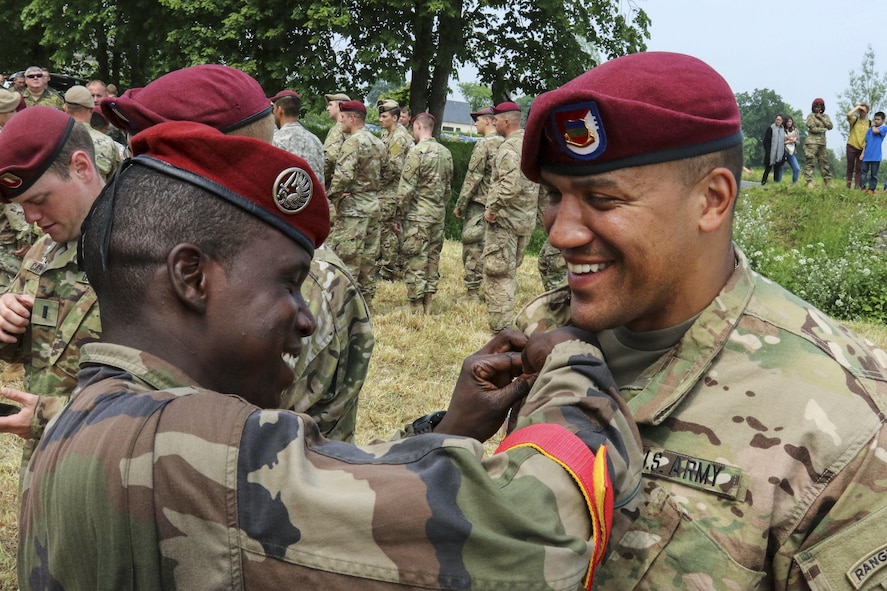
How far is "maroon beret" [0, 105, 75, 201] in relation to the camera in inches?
120

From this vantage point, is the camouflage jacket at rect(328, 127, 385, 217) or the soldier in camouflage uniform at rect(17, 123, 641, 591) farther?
the camouflage jacket at rect(328, 127, 385, 217)

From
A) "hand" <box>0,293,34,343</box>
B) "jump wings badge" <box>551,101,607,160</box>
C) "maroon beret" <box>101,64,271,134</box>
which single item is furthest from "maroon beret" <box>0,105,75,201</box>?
"jump wings badge" <box>551,101,607,160</box>

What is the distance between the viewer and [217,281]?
1.66 m

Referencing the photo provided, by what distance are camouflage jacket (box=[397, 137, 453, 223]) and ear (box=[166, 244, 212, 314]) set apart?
9.01 m

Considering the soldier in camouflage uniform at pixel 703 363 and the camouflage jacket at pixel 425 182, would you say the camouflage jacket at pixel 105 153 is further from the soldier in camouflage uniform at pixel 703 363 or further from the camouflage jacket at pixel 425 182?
the soldier in camouflage uniform at pixel 703 363

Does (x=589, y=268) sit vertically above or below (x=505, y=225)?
above

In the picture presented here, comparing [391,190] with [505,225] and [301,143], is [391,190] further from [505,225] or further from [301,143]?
[301,143]

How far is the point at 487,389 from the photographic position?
2.03m

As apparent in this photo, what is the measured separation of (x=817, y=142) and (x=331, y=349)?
17.5 m

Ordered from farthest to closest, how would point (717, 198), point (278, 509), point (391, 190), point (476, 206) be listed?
point (391, 190)
point (476, 206)
point (717, 198)
point (278, 509)

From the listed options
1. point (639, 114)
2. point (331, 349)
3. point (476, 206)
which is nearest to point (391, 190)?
point (476, 206)

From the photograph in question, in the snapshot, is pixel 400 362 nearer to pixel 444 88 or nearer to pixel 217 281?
pixel 217 281

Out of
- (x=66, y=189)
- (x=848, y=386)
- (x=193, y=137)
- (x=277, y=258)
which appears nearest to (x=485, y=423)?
(x=277, y=258)

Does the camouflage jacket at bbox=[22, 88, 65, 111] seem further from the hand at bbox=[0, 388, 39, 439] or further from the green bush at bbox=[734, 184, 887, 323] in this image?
the hand at bbox=[0, 388, 39, 439]
